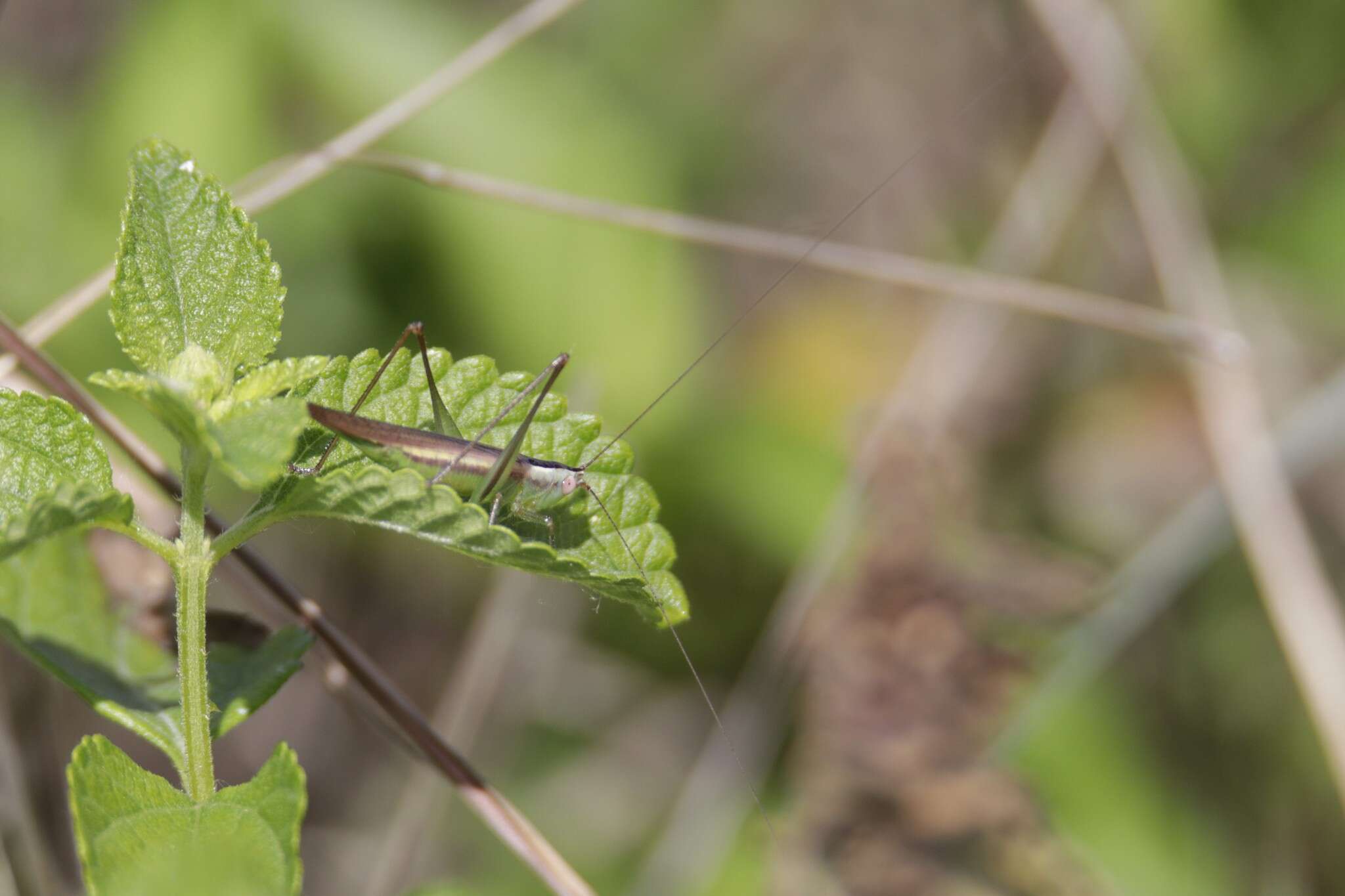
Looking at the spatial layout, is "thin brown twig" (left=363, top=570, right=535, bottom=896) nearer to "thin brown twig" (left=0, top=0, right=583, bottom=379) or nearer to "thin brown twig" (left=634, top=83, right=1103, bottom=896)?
"thin brown twig" (left=634, top=83, right=1103, bottom=896)

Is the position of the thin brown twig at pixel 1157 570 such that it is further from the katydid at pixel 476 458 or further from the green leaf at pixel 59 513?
the green leaf at pixel 59 513

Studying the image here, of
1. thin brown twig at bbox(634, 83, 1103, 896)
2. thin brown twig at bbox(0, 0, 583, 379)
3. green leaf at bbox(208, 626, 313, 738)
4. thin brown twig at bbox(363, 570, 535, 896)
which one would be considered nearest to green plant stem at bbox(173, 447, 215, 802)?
green leaf at bbox(208, 626, 313, 738)

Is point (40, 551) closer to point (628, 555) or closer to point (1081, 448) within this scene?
point (628, 555)

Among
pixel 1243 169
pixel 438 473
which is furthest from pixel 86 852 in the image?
pixel 1243 169

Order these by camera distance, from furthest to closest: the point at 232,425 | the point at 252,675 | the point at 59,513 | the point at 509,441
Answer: the point at 509,441 → the point at 252,675 → the point at 232,425 → the point at 59,513

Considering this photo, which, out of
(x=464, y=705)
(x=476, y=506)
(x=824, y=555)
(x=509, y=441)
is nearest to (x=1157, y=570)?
(x=824, y=555)

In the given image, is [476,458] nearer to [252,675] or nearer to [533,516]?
[533,516]

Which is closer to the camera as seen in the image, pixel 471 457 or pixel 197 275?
pixel 197 275
